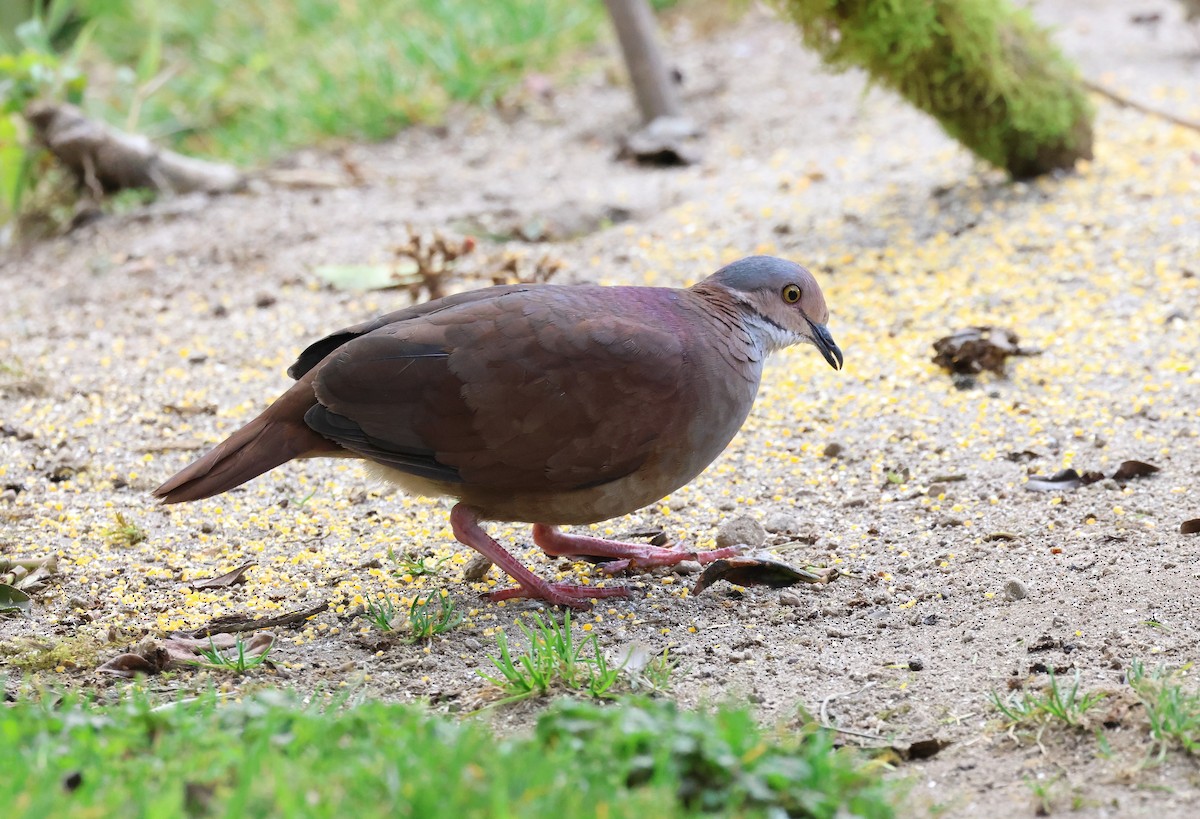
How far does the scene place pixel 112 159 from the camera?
7.36 m

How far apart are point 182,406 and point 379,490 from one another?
114cm

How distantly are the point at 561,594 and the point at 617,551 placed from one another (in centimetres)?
30

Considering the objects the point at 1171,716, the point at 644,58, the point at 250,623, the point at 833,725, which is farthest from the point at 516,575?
the point at 644,58

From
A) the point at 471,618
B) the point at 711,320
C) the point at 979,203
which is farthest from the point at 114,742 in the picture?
the point at 979,203

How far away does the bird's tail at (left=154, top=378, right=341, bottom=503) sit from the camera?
144 inches

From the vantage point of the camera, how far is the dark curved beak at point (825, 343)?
4211 millimetres

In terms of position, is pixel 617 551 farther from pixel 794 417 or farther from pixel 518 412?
pixel 794 417

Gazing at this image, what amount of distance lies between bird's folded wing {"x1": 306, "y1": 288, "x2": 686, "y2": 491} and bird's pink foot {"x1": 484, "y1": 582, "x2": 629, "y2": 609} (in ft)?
1.19

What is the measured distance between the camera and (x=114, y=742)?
2389 mm

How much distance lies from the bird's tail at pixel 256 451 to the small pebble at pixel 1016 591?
1.96 metres

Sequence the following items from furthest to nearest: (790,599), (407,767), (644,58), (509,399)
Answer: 1. (644,58)
2. (790,599)
3. (509,399)
4. (407,767)

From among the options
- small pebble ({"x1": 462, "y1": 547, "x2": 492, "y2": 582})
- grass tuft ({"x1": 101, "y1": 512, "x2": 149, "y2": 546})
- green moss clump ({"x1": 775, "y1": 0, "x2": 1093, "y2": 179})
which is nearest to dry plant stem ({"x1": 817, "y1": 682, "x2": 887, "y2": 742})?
small pebble ({"x1": 462, "y1": 547, "x2": 492, "y2": 582})

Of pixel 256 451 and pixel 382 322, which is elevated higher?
pixel 382 322

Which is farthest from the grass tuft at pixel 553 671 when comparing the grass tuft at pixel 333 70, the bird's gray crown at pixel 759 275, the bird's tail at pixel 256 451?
the grass tuft at pixel 333 70
